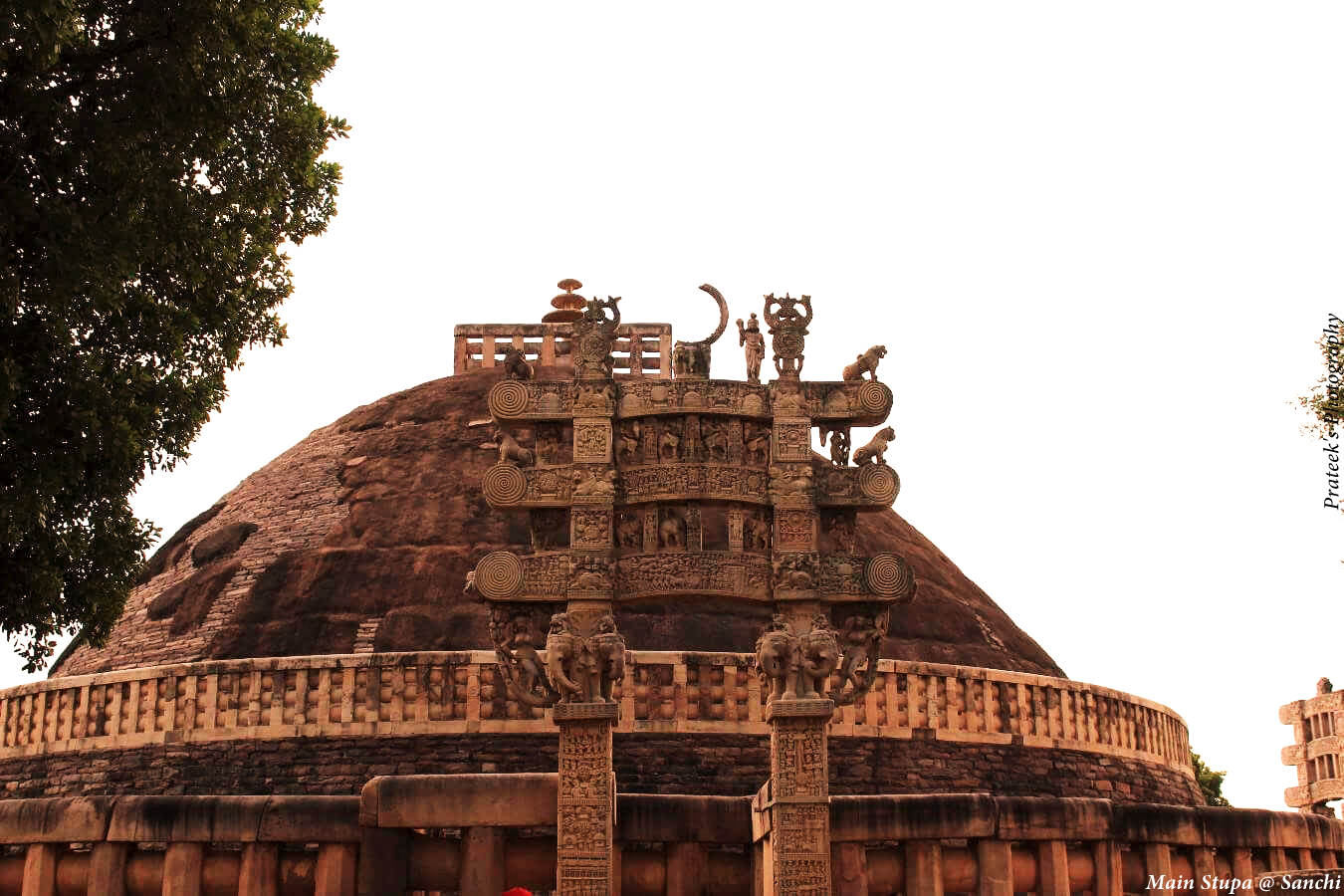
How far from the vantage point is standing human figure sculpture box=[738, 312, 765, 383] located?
40.4 ft

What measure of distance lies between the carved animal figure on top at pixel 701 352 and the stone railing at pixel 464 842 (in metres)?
3.24

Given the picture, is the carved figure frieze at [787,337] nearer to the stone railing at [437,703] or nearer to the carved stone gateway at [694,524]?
the carved stone gateway at [694,524]

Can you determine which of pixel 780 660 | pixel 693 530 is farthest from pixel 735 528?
pixel 780 660

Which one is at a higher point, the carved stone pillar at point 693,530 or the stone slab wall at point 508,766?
the carved stone pillar at point 693,530

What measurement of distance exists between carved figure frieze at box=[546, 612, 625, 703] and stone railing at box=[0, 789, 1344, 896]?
731 mm

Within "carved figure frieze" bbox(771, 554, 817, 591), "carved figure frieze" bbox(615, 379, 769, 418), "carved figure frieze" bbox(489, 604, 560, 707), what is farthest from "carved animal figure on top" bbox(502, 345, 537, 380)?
"carved figure frieze" bbox(771, 554, 817, 591)

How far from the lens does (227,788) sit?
16328 mm

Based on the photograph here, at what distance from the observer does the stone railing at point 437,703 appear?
16.2 metres

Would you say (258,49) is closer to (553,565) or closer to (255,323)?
(255,323)

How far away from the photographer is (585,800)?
11094 millimetres

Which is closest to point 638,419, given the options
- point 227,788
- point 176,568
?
point 227,788

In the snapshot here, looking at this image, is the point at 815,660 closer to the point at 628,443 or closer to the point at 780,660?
the point at 780,660

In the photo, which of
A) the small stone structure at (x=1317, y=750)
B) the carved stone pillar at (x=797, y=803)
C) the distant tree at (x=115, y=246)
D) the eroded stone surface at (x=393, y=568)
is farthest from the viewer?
the small stone structure at (x=1317, y=750)

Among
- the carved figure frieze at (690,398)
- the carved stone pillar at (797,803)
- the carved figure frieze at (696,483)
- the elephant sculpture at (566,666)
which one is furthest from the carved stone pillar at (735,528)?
the elephant sculpture at (566,666)
